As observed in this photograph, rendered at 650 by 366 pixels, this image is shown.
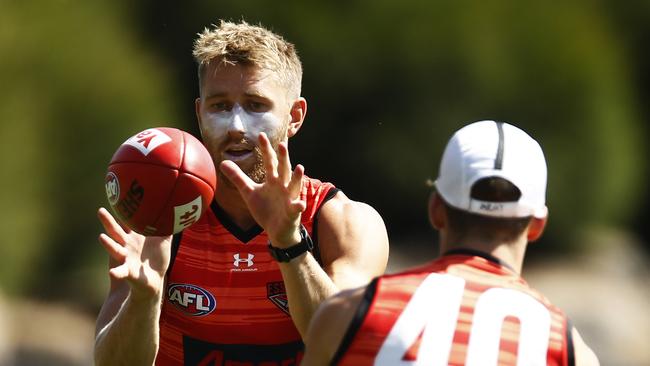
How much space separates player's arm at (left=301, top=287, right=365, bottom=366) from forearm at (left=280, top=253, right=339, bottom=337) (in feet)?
3.83

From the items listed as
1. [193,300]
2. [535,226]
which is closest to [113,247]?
[193,300]

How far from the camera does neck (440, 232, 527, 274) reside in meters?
5.17

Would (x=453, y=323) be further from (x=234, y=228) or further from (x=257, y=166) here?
(x=234, y=228)

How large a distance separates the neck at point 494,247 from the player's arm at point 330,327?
42 centimetres

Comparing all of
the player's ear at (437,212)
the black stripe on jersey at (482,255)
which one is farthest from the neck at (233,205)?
the black stripe on jersey at (482,255)

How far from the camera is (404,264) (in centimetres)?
2345

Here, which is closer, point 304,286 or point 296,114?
point 304,286

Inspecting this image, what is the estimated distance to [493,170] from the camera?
5.19 metres

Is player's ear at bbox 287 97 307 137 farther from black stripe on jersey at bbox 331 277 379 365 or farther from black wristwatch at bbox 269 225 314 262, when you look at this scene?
black stripe on jersey at bbox 331 277 379 365

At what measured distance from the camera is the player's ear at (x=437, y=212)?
5289 millimetres

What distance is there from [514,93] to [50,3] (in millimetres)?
8253

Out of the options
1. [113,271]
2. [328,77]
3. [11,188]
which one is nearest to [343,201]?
[113,271]

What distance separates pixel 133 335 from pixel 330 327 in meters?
1.90

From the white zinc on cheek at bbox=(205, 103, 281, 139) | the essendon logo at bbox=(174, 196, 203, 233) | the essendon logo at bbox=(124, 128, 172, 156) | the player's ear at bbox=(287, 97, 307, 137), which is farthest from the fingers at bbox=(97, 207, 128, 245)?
the player's ear at bbox=(287, 97, 307, 137)
